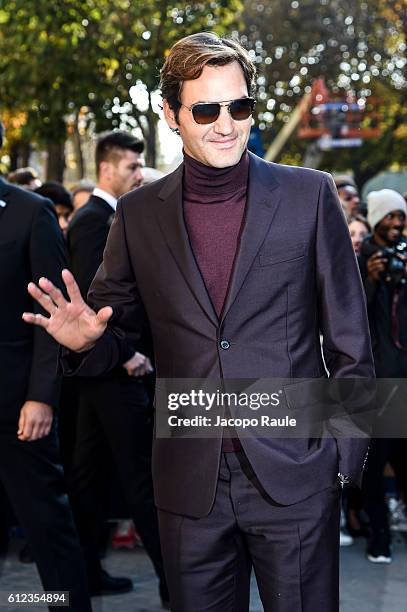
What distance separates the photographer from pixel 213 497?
3.20 meters

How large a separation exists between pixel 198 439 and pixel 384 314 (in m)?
3.74

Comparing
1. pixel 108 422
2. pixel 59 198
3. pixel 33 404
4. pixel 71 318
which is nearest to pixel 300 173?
pixel 71 318

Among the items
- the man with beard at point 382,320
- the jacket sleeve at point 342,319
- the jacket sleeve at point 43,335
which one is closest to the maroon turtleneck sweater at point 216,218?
the jacket sleeve at point 342,319

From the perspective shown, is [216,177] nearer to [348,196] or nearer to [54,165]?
[348,196]

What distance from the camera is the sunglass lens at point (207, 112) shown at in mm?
3279

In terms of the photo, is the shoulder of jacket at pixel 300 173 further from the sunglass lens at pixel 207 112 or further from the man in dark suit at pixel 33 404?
the man in dark suit at pixel 33 404

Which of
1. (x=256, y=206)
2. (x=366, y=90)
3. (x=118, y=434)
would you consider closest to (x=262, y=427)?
(x=256, y=206)

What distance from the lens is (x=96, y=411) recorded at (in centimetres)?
567

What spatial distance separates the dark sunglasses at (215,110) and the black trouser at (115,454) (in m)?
2.54

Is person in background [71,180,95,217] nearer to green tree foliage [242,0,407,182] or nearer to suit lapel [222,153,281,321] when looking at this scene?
suit lapel [222,153,281,321]

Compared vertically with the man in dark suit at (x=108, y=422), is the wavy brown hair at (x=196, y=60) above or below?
above

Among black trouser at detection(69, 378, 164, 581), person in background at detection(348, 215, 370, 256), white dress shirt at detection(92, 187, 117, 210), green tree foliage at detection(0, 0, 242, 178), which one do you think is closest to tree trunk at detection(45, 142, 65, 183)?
green tree foliage at detection(0, 0, 242, 178)

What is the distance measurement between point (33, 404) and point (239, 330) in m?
1.52

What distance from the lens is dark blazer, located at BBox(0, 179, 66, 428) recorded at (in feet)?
14.8
